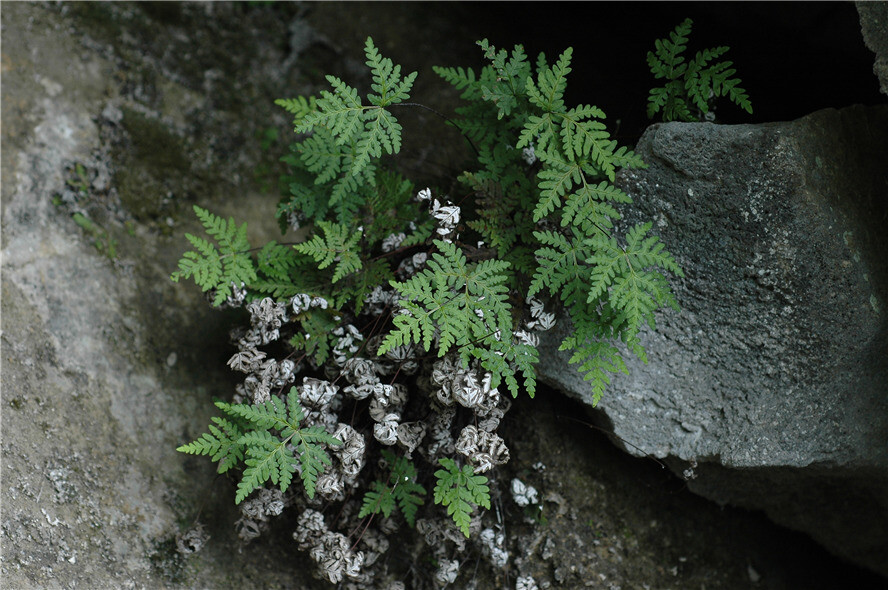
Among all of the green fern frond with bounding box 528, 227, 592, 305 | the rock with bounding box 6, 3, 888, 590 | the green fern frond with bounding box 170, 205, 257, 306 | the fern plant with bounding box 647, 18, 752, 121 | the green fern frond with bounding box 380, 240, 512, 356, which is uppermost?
the fern plant with bounding box 647, 18, 752, 121

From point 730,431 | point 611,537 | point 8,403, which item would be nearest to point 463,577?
point 611,537

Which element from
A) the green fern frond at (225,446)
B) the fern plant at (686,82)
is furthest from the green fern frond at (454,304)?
the fern plant at (686,82)

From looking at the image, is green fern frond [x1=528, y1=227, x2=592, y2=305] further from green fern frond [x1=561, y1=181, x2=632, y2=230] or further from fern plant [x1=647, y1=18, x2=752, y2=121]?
fern plant [x1=647, y1=18, x2=752, y2=121]

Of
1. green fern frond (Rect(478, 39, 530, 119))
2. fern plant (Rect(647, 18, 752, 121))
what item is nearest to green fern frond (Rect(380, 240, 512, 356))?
green fern frond (Rect(478, 39, 530, 119))

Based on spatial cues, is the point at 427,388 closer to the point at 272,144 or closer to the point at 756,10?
the point at 272,144

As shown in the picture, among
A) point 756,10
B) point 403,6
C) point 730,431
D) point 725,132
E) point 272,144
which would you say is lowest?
point 272,144

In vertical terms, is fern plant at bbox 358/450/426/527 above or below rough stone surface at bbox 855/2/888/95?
below

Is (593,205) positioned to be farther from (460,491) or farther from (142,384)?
(142,384)
